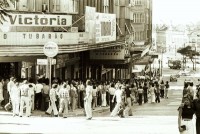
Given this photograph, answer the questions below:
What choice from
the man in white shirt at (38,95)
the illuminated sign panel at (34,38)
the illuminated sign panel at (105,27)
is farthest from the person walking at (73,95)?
the illuminated sign panel at (105,27)

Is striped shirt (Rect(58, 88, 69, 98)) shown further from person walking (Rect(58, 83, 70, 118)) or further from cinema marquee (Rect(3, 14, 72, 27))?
cinema marquee (Rect(3, 14, 72, 27))

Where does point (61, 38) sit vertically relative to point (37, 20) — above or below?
below

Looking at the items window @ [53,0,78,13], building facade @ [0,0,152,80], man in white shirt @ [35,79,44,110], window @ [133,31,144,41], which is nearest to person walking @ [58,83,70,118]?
building facade @ [0,0,152,80]

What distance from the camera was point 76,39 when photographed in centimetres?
3838

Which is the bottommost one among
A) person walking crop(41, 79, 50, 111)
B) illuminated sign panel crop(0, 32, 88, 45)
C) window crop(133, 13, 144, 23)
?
person walking crop(41, 79, 50, 111)

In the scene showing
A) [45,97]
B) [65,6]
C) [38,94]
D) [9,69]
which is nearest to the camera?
[45,97]

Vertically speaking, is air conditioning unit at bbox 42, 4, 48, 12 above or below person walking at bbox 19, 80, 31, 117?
above

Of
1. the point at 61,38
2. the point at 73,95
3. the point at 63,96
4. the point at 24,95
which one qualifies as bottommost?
the point at 73,95

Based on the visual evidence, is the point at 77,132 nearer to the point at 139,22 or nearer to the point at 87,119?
the point at 87,119

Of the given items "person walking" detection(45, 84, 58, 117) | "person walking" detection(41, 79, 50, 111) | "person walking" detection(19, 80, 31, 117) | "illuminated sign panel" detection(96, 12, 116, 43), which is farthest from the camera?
"illuminated sign panel" detection(96, 12, 116, 43)

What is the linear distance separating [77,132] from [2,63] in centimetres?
1534

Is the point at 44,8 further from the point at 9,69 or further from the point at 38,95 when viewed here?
the point at 38,95

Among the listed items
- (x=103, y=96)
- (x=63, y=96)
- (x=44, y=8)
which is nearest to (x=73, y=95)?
(x=63, y=96)

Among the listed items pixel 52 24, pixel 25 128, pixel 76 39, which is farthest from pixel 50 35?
pixel 25 128
